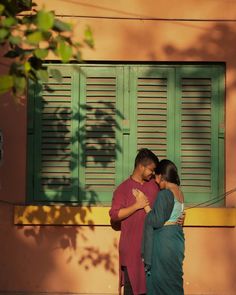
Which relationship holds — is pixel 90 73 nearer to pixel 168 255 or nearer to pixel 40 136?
pixel 40 136

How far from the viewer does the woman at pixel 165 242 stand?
6.61m

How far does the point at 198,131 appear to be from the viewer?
25.8 feet

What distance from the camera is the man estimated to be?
709 cm

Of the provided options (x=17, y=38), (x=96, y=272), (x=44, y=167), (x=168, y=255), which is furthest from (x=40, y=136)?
(x=17, y=38)

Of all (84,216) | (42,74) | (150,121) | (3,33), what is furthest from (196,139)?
(3,33)

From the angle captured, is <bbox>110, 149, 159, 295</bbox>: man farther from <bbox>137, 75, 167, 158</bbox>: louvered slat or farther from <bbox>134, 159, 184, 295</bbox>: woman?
<bbox>137, 75, 167, 158</bbox>: louvered slat

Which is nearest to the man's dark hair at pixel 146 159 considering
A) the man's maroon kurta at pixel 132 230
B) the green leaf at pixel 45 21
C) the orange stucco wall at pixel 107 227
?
the man's maroon kurta at pixel 132 230

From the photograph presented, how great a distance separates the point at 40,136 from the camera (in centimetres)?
788

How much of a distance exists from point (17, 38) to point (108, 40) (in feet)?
12.5

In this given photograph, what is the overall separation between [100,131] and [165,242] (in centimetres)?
173

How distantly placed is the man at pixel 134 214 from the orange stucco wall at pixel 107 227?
0.53 m

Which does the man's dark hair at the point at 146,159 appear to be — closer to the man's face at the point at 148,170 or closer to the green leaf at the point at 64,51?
the man's face at the point at 148,170

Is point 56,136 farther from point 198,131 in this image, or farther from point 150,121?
point 198,131

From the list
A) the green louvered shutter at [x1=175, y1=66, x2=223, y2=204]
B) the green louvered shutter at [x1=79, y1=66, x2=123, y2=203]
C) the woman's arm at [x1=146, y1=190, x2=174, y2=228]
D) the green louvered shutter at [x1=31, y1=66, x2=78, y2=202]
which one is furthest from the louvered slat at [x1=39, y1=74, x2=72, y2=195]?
the woman's arm at [x1=146, y1=190, x2=174, y2=228]
